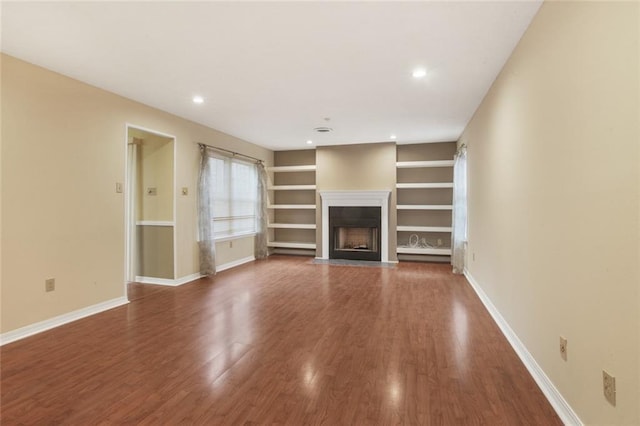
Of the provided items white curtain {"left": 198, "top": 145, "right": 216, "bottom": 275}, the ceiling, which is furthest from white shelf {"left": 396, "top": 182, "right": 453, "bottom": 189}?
white curtain {"left": 198, "top": 145, "right": 216, "bottom": 275}

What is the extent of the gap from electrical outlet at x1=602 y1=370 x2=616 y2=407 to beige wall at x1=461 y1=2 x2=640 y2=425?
0.03 meters

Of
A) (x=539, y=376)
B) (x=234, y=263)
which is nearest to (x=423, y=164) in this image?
(x=234, y=263)

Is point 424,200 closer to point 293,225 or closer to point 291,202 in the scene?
point 293,225

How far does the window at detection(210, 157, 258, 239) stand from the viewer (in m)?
5.53

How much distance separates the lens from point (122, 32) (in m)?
2.33

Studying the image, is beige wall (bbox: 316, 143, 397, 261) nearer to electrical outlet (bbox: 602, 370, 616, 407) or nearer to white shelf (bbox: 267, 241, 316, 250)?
white shelf (bbox: 267, 241, 316, 250)

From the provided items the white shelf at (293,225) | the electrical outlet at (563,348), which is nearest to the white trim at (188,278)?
the white shelf at (293,225)

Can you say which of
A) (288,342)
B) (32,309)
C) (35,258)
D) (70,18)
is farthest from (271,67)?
(32,309)

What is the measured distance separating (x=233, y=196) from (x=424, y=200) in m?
4.09

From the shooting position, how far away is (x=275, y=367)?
7.22ft

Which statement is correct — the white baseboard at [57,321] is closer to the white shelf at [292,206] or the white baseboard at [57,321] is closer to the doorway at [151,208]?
the doorway at [151,208]

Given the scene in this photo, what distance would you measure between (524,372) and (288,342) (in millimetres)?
1780

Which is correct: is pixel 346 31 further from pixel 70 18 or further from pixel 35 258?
pixel 35 258

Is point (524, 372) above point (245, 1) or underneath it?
underneath
